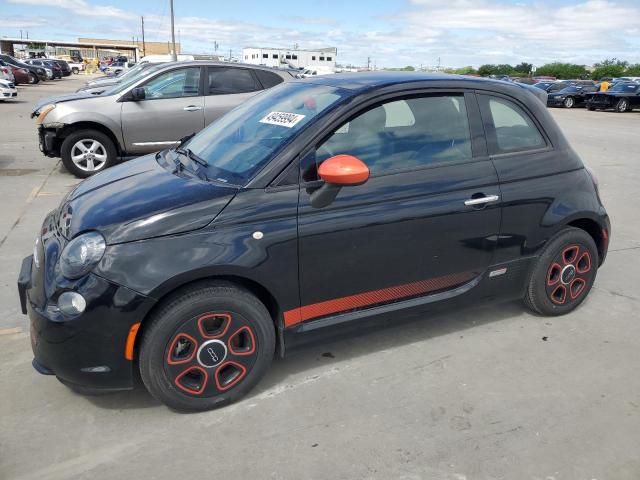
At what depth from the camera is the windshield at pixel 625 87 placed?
82.5ft

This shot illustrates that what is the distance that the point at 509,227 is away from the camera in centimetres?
354

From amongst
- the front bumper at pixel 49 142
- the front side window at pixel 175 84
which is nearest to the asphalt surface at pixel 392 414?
the front bumper at pixel 49 142

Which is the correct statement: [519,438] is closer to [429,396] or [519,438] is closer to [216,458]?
[429,396]

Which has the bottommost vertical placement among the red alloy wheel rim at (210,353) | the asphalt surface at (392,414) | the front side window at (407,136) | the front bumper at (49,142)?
the asphalt surface at (392,414)

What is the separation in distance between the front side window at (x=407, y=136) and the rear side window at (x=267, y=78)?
588 cm

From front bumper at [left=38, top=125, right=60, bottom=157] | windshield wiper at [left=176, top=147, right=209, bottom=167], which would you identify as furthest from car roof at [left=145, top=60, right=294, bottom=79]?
windshield wiper at [left=176, top=147, right=209, bottom=167]

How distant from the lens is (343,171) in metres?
2.77

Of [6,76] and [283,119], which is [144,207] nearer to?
[283,119]

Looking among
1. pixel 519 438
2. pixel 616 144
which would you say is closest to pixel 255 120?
pixel 519 438

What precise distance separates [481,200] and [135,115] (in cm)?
633

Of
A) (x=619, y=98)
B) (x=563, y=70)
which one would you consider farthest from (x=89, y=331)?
(x=563, y=70)

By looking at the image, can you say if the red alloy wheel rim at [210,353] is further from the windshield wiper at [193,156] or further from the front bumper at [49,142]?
the front bumper at [49,142]

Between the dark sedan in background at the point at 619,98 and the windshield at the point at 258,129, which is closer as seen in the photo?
the windshield at the point at 258,129

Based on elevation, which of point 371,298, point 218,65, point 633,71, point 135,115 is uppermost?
point 633,71
